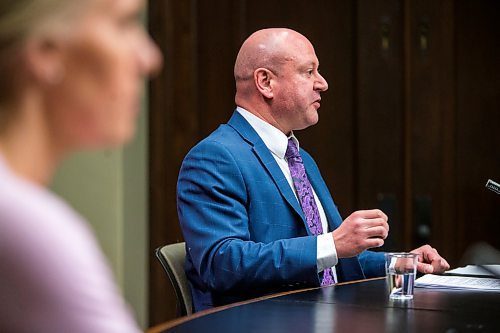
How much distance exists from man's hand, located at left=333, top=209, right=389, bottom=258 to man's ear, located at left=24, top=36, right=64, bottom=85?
1561 mm

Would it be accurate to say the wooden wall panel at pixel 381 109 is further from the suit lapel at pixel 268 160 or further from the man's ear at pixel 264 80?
the suit lapel at pixel 268 160

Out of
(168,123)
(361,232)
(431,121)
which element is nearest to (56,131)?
(361,232)

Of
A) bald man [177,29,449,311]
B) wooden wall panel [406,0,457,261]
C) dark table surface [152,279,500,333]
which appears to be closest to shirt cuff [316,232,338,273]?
bald man [177,29,449,311]

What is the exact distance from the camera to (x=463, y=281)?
2158mm

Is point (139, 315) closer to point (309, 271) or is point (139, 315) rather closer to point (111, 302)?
point (309, 271)

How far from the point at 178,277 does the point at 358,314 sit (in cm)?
66

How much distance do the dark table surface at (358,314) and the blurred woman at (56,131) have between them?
881mm

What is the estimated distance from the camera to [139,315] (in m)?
3.81

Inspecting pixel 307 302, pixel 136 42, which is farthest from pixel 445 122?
pixel 136 42

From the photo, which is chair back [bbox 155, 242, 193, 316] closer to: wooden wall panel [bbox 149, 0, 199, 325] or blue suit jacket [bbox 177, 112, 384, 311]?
blue suit jacket [bbox 177, 112, 384, 311]

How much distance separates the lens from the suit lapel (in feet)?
7.95

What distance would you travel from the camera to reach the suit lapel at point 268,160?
242cm

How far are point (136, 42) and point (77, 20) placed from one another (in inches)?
2.5

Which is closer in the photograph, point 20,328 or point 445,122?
point 20,328
